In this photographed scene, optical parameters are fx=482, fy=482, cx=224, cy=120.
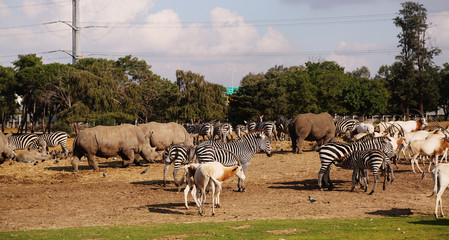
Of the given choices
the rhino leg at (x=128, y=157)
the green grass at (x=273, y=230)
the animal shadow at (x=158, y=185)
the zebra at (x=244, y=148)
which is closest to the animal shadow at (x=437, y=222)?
the green grass at (x=273, y=230)

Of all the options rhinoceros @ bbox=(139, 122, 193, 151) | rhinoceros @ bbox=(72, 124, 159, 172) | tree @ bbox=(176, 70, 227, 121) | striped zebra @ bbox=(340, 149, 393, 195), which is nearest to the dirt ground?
striped zebra @ bbox=(340, 149, 393, 195)

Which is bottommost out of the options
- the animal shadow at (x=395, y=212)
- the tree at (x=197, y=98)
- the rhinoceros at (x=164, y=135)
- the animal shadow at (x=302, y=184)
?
the animal shadow at (x=395, y=212)

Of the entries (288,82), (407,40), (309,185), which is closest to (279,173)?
(309,185)

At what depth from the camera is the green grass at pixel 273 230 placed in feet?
37.0

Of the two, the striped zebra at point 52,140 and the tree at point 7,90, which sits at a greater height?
the tree at point 7,90

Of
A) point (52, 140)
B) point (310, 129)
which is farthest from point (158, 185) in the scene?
point (52, 140)

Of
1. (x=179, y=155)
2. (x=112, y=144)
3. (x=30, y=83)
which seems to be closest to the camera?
(x=179, y=155)

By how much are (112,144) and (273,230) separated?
1611cm

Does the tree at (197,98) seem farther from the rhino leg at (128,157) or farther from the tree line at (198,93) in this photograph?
the rhino leg at (128,157)

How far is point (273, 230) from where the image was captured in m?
12.0

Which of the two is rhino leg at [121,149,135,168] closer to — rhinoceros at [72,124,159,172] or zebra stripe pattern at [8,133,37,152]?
rhinoceros at [72,124,159,172]

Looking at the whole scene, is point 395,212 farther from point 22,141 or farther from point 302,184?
point 22,141

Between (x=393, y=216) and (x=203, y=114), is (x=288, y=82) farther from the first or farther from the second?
(x=393, y=216)

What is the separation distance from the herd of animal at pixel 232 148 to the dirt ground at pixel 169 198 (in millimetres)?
A: 699
